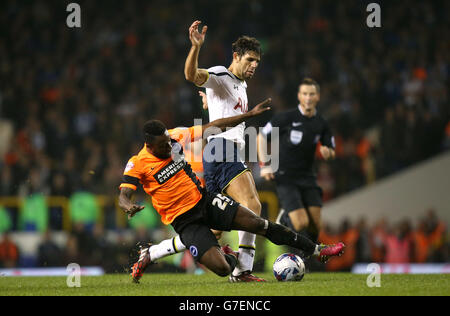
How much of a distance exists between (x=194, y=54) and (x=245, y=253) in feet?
7.28

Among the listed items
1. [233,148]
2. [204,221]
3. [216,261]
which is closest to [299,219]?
[233,148]

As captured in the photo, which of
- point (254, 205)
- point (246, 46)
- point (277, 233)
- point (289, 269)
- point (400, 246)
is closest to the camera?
point (277, 233)

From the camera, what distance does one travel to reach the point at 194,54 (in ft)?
23.1

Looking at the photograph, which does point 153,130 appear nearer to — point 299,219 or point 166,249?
point 166,249

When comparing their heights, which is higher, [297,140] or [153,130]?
[153,130]

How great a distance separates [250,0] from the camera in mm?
20703

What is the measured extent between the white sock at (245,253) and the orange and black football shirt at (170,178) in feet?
2.70

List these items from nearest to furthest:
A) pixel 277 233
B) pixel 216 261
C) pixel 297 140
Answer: pixel 216 261, pixel 277 233, pixel 297 140

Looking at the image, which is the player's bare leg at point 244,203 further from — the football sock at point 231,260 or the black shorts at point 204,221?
the black shorts at point 204,221

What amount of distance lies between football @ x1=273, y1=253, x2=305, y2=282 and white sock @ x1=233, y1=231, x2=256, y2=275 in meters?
0.31

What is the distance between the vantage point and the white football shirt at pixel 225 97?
7790 millimetres

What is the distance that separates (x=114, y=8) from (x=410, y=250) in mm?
Result: 11310

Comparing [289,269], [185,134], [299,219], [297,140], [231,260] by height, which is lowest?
[289,269]
